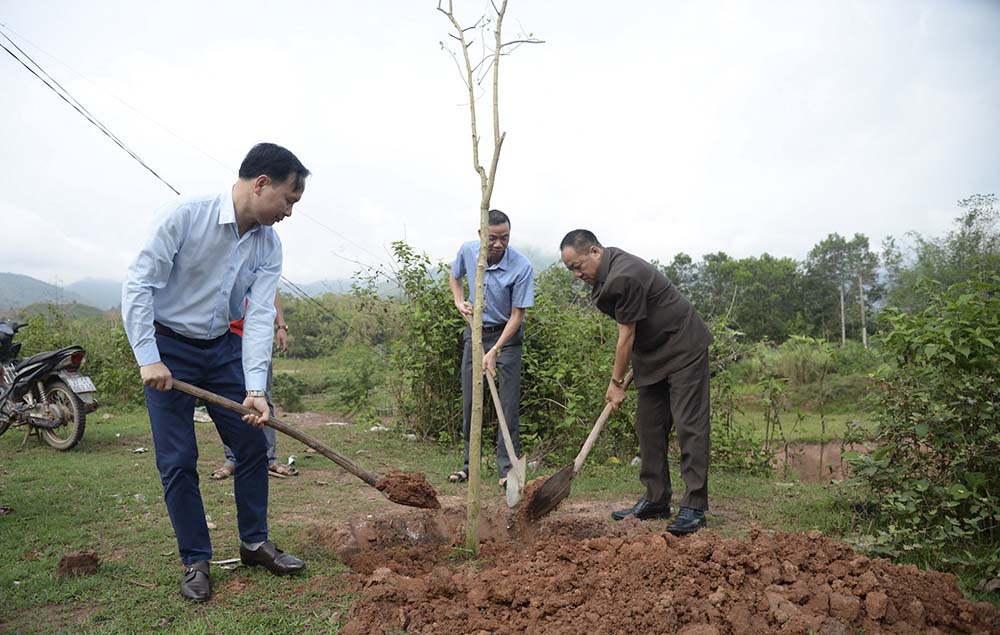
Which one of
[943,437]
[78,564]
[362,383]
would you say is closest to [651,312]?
[943,437]

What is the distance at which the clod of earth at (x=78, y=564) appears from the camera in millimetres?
3113

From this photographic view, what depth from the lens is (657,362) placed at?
4.30 metres

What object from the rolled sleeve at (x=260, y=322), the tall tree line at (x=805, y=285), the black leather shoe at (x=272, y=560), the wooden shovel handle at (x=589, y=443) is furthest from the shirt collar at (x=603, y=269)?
the tall tree line at (x=805, y=285)

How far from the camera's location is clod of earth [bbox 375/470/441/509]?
3.53 meters

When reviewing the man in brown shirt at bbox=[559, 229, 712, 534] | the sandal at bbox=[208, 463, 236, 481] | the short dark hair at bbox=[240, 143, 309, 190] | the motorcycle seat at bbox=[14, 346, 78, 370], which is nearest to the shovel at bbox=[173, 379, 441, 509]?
the short dark hair at bbox=[240, 143, 309, 190]

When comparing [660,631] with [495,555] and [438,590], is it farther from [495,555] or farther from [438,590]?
[495,555]

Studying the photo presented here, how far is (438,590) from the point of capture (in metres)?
2.87

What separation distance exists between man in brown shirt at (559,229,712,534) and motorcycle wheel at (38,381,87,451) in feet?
16.8

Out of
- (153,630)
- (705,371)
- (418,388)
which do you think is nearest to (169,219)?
(153,630)

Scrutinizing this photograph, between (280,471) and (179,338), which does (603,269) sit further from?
(280,471)

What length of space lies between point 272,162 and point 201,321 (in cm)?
79

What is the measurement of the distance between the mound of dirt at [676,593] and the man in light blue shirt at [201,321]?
79cm

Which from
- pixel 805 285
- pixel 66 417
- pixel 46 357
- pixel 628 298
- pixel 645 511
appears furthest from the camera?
pixel 805 285

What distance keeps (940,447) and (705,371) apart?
1277 millimetres
